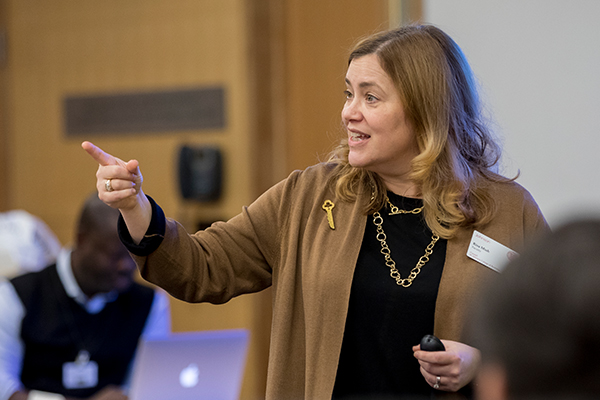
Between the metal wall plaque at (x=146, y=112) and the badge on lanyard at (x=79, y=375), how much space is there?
226cm

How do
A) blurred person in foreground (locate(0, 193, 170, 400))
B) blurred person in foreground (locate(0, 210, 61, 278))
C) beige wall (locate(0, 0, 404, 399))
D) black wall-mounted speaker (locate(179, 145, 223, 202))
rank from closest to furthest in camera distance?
blurred person in foreground (locate(0, 193, 170, 400)), blurred person in foreground (locate(0, 210, 61, 278)), beige wall (locate(0, 0, 404, 399)), black wall-mounted speaker (locate(179, 145, 223, 202))

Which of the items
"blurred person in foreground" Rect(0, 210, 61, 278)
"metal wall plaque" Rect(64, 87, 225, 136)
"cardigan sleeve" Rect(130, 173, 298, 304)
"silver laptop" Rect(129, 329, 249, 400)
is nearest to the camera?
"cardigan sleeve" Rect(130, 173, 298, 304)

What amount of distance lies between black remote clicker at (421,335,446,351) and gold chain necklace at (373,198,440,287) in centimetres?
20

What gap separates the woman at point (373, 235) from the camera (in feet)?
5.41

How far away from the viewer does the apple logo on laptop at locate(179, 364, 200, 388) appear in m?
1.98

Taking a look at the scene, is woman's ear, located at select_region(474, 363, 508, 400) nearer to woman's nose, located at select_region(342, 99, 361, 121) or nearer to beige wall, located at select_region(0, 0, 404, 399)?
woman's nose, located at select_region(342, 99, 361, 121)

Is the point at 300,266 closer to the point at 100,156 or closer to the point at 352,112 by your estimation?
the point at 352,112

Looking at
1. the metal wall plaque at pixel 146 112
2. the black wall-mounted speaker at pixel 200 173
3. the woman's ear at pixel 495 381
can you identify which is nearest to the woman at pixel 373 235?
the woman's ear at pixel 495 381

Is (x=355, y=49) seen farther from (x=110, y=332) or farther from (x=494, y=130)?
(x=110, y=332)

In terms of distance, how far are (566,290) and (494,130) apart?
5.04 feet

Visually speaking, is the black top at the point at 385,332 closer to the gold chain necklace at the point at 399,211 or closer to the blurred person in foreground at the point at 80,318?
the gold chain necklace at the point at 399,211

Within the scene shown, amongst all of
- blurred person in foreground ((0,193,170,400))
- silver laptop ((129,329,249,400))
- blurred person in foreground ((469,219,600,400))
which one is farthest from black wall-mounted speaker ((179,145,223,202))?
blurred person in foreground ((469,219,600,400))

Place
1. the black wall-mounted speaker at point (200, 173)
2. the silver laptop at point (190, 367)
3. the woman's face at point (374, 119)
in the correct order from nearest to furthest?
the woman's face at point (374, 119)
the silver laptop at point (190, 367)
the black wall-mounted speaker at point (200, 173)

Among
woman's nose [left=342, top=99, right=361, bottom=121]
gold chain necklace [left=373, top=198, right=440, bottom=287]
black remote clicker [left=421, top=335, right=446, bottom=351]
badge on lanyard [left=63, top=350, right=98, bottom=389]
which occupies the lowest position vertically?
badge on lanyard [left=63, top=350, right=98, bottom=389]
